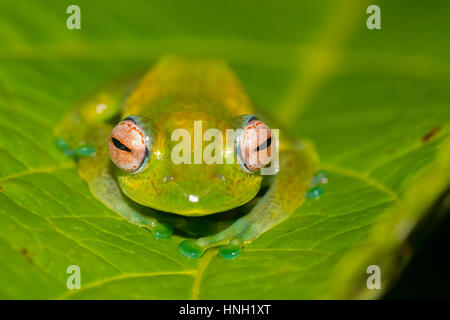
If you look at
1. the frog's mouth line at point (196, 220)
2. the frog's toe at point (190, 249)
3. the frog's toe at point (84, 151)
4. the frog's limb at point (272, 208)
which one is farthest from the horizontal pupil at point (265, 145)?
the frog's toe at point (84, 151)

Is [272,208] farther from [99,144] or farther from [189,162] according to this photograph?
[99,144]

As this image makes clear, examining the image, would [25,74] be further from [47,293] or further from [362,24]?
[362,24]

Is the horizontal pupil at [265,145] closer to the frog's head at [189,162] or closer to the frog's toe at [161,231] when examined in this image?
the frog's head at [189,162]

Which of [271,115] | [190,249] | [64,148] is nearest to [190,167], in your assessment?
[190,249]

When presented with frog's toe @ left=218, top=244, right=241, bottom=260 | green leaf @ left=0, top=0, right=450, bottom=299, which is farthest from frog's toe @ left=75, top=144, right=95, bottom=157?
frog's toe @ left=218, top=244, right=241, bottom=260

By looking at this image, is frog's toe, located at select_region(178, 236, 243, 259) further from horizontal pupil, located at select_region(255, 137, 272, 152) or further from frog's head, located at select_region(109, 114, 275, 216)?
horizontal pupil, located at select_region(255, 137, 272, 152)

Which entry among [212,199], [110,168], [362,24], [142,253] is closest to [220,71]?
[110,168]
